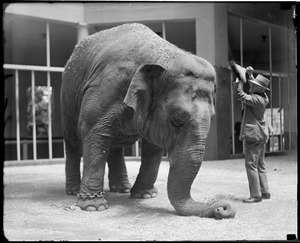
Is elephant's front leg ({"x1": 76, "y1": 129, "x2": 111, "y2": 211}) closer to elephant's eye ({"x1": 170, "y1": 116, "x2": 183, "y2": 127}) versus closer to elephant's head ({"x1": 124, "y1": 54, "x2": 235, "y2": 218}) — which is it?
elephant's head ({"x1": 124, "y1": 54, "x2": 235, "y2": 218})

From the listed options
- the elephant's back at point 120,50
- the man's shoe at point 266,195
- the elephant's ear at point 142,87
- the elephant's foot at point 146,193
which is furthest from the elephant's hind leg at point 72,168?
the man's shoe at point 266,195

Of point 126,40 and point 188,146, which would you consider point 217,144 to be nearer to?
point 188,146

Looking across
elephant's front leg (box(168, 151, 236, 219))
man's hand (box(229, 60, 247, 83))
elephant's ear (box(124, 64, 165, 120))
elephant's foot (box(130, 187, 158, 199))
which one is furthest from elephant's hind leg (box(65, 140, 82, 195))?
man's hand (box(229, 60, 247, 83))

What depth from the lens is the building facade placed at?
2.36m

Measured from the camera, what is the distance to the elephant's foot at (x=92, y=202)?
301 centimetres

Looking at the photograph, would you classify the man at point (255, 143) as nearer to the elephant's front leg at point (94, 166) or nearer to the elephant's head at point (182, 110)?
the elephant's head at point (182, 110)

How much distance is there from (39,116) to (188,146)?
1249 mm

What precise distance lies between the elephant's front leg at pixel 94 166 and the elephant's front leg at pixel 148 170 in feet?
1.04

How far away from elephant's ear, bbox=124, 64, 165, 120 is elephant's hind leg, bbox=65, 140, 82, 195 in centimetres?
107

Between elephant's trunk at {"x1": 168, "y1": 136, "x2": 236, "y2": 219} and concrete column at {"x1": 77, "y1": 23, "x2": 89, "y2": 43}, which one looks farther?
concrete column at {"x1": 77, "y1": 23, "x2": 89, "y2": 43}

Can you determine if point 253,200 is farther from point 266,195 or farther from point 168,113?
point 168,113

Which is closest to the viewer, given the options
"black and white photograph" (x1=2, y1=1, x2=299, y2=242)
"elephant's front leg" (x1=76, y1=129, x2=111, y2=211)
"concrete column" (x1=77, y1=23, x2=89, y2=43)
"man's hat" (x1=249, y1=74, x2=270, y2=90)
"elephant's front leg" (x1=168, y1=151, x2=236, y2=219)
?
"black and white photograph" (x1=2, y1=1, x2=299, y2=242)

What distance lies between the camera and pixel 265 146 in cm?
271

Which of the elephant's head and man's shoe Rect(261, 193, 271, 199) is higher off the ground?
the elephant's head
